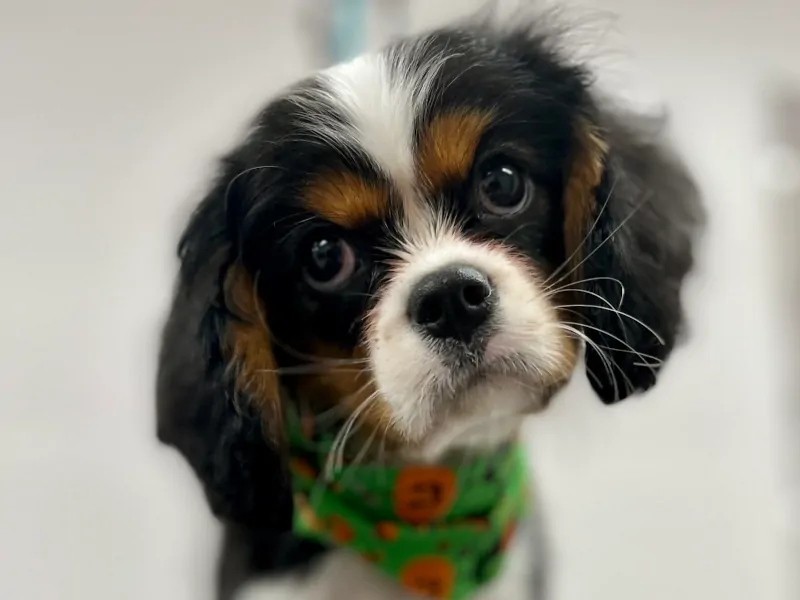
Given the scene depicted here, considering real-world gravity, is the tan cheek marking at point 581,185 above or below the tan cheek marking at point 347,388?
above

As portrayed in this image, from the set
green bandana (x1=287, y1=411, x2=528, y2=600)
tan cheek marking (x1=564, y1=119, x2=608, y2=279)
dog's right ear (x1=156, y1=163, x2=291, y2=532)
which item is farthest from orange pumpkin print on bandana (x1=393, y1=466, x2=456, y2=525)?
tan cheek marking (x1=564, y1=119, x2=608, y2=279)

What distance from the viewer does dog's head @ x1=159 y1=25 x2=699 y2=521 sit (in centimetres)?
72

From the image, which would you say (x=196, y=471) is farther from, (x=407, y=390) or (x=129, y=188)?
(x=129, y=188)

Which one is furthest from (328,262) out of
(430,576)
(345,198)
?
(430,576)

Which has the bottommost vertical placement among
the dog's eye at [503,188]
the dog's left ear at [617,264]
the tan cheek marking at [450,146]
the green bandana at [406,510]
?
the green bandana at [406,510]

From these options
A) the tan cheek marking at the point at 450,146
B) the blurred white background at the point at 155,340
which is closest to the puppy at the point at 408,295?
the tan cheek marking at the point at 450,146

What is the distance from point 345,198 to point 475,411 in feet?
0.64

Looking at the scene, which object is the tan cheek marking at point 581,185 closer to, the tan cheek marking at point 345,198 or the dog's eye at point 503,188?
the dog's eye at point 503,188

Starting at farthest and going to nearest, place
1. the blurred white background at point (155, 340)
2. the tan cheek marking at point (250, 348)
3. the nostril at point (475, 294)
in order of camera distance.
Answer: the blurred white background at point (155, 340), the tan cheek marking at point (250, 348), the nostril at point (475, 294)

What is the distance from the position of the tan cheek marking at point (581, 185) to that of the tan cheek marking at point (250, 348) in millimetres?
264

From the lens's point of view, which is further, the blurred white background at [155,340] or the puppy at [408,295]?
the blurred white background at [155,340]

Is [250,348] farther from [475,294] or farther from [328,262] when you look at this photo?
[475,294]

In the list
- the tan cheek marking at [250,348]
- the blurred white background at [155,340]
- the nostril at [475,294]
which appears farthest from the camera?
the blurred white background at [155,340]

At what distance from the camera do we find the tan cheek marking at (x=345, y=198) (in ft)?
2.38
